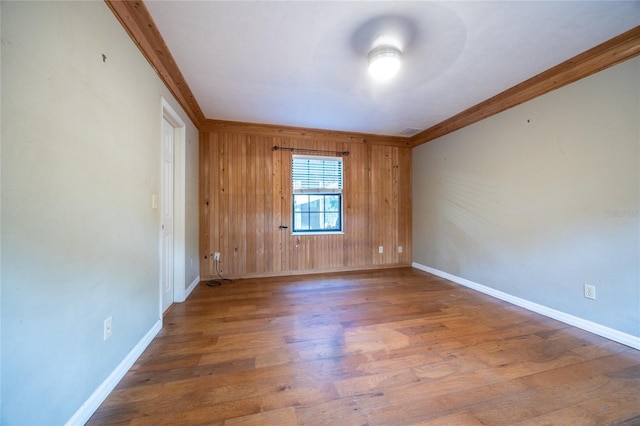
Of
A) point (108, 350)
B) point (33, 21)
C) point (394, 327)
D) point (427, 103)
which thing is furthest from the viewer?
point (427, 103)

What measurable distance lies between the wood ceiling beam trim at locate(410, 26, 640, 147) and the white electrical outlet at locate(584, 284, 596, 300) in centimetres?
193

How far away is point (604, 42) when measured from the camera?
1.87 m

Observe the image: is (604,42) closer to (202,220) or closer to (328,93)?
(328,93)

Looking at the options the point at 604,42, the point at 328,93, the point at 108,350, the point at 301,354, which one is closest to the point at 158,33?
the point at 328,93

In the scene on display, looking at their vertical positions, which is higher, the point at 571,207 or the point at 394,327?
the point at 571,207

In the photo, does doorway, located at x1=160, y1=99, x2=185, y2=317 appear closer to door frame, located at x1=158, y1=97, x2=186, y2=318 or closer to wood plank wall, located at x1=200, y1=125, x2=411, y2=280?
door frame, located at x1=158, y1=97, x2=186, y2=318

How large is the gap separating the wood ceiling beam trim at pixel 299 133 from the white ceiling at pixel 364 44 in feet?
2.07

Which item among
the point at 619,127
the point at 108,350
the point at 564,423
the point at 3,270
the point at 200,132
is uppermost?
the point at 200,132

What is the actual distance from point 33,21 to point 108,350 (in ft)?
5.52

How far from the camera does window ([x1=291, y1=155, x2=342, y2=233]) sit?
393 cm

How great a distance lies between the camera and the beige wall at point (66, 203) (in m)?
0.86

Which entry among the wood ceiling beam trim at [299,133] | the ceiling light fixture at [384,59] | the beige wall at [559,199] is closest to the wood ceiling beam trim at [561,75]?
the beige wall at [559,199]

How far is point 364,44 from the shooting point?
6.16 feet

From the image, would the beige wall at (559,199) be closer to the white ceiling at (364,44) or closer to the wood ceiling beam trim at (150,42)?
the white ceiling at (364,44)
